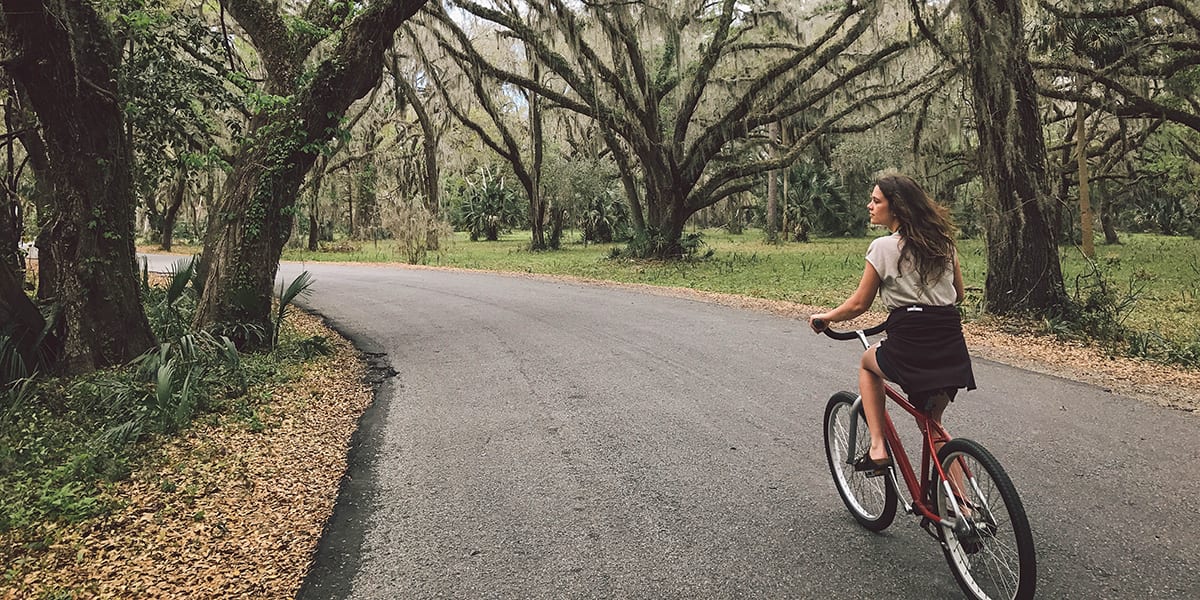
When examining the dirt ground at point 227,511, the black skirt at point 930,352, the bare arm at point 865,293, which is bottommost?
the dirt ground at point 227,511

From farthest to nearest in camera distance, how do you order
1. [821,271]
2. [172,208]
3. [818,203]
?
[818,203], [172,208], [821,271]

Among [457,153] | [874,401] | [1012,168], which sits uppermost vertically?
[457,153]

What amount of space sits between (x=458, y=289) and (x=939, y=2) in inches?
429

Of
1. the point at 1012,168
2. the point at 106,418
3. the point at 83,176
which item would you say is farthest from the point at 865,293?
the point at 1012,168

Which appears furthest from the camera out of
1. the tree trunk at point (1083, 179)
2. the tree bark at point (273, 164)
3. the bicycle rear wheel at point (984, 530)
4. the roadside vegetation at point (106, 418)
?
the tree trunk at point (1083, 179)

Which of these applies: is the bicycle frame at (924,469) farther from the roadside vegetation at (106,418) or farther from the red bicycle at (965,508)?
the roadside vegetation at (106,418)

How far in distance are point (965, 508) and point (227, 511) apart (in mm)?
3686

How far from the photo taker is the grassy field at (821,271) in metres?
10.6

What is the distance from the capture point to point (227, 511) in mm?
3896

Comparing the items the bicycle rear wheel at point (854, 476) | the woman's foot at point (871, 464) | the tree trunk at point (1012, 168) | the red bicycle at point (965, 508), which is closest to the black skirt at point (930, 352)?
the red bicycle at point (965, 508)

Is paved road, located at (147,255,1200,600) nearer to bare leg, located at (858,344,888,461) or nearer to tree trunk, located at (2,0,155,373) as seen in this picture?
bare leg, located at (858,344,888,461)

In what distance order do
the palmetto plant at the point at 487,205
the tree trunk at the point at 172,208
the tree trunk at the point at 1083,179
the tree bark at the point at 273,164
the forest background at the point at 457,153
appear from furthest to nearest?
the palmetto plant at the point at 487,205, the tree trunk at the point at 172,208, the tree trunk at the point at 1083,179, the tree bark at the point at 273,164, the forest background at the point at 457,153

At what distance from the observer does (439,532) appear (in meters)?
3.46

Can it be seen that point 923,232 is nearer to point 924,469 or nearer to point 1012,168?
point 924,469
